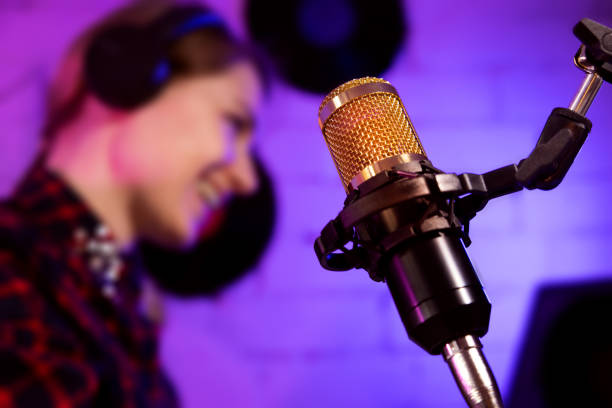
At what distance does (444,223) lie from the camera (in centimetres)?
36

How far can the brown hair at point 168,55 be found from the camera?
3.83ft

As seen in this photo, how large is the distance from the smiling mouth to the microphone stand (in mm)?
854

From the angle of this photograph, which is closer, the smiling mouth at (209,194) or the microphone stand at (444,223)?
the microphone stand at (444,223)

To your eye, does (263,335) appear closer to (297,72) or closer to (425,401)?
(425,401)

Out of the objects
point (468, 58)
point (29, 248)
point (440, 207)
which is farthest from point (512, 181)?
point (468, 58)

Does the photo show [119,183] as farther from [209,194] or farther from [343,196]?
[343,196]

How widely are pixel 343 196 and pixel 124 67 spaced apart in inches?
21.8

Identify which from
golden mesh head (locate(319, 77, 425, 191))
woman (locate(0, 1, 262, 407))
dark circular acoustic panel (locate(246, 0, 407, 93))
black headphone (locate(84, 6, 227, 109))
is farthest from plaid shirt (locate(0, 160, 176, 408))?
golden mesh head (locate(319, 77, 425, 191))

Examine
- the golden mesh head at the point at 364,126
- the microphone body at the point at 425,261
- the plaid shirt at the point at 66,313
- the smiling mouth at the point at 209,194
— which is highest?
the smiling mouth at the point at 209,194

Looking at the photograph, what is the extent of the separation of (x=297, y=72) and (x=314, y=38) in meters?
0.10

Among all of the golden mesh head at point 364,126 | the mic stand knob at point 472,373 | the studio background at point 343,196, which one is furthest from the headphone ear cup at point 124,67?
the mic stand knob at point 472,373

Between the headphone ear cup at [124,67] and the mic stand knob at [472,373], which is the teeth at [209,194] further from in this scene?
the mic stand knob at [472,373]

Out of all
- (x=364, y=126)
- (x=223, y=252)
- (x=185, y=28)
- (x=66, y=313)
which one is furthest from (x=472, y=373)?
(x=185, y=28)

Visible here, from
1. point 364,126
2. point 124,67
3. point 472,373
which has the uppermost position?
point 124,67
